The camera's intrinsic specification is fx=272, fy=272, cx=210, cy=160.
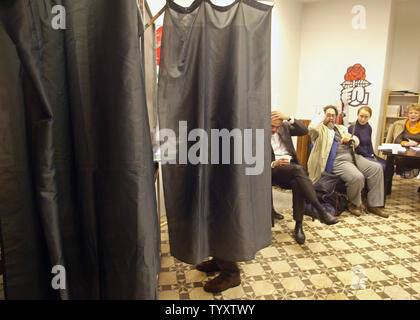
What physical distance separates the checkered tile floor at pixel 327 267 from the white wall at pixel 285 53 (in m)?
2.09

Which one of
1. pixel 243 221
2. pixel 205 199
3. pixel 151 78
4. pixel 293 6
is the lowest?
pixel 243 221

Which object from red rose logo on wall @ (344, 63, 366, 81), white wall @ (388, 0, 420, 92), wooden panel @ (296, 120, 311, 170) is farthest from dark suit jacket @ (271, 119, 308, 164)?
white wall @ (388, 0, 420, 92)

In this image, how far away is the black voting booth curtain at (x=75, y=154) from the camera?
0.92 metres

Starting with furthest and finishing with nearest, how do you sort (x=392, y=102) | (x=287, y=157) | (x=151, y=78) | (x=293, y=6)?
(x=392, y=102)
(x=293, y=6)
(x=287, y=157)
(x=151, y=78)

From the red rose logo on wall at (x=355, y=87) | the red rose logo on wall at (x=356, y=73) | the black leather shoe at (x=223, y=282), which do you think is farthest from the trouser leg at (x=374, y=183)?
the black leather shoe at (x=223, y=282)

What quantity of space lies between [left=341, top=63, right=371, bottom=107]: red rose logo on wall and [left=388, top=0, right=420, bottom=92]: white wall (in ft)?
3.36

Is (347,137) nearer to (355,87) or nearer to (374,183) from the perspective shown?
(374,183)

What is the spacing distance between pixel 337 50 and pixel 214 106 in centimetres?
385

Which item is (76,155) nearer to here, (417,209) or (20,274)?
(20,274)

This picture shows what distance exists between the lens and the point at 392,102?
15.8 feet

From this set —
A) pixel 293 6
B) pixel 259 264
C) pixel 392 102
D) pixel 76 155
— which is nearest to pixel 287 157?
pixel 259 264

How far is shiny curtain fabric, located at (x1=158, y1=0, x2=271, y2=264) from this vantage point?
54.7 inches

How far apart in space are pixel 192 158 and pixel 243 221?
1.44ft

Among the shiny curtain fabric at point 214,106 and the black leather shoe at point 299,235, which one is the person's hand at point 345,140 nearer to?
the black leather shoe at point 299,235
